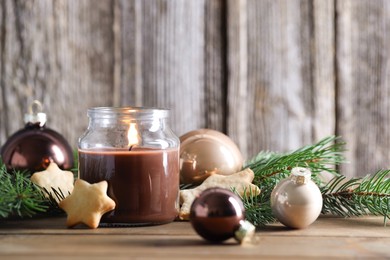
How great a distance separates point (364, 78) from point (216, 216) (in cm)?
94

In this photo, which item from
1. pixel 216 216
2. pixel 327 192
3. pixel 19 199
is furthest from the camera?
pixel 327 192

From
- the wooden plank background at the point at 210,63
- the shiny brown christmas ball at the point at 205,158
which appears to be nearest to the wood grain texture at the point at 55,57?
the wooden plank background at the point at 210,63

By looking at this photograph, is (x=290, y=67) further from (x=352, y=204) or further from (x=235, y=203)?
(x=235, y=203)

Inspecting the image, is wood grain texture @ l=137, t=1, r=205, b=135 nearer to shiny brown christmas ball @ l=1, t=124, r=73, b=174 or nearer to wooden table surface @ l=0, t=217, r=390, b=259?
shiny brown christmas ball @ l=1, t=124, r=73, b=174

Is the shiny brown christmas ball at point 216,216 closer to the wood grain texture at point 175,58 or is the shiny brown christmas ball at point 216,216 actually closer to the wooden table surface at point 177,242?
the wooden table surface at point 177,242

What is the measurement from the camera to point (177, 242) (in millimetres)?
763

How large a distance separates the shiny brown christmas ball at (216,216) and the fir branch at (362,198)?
233 mm

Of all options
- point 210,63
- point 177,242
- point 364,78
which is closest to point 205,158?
point 177,242

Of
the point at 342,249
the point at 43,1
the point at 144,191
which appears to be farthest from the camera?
the point at 43,1

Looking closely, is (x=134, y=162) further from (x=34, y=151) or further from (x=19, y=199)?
(x=34, y=151)

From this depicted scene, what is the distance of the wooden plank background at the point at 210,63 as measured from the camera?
5.07 feet

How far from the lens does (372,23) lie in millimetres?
1573

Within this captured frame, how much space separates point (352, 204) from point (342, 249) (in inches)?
8.3

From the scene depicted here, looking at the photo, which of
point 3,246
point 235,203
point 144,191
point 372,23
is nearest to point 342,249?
point 235,203
